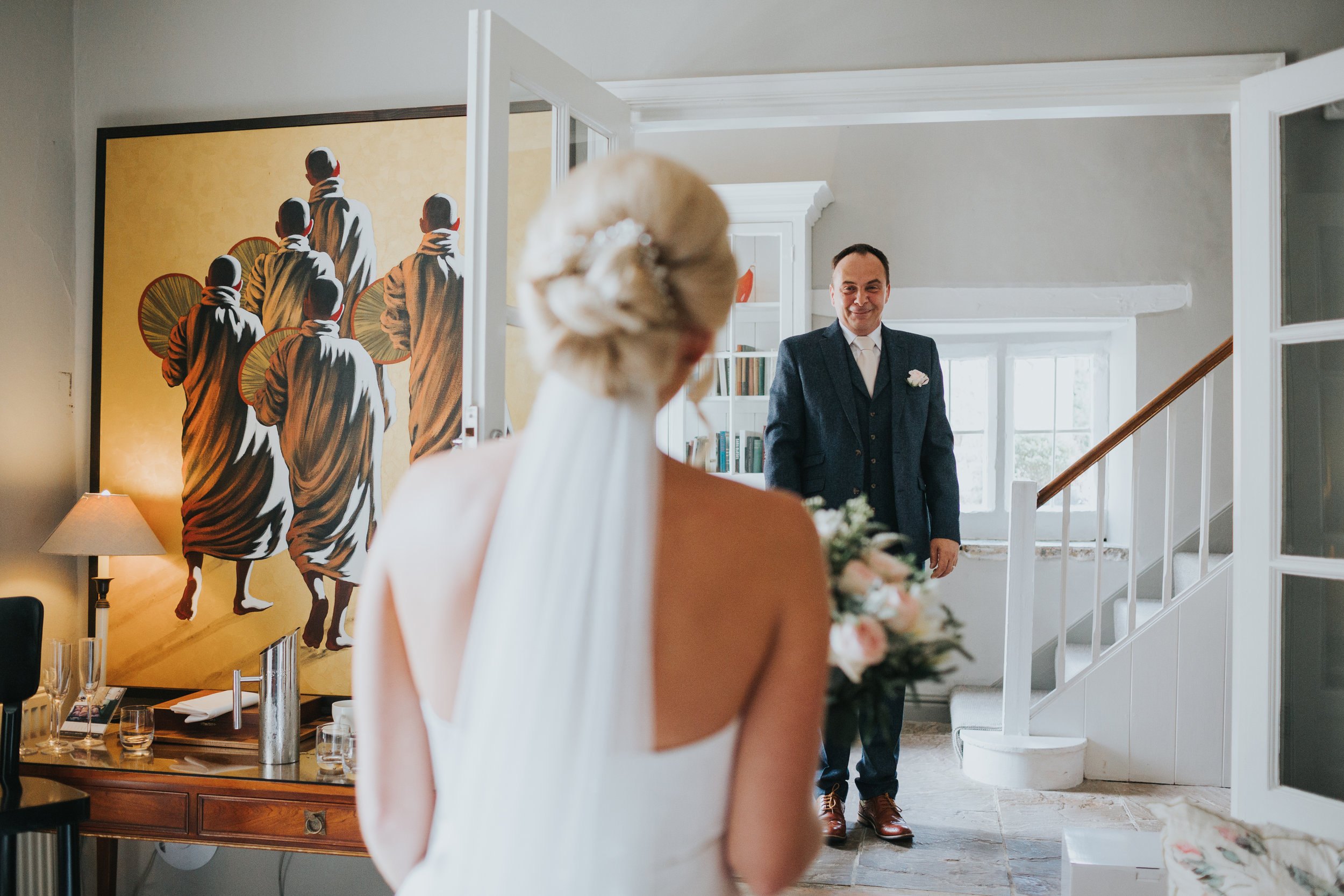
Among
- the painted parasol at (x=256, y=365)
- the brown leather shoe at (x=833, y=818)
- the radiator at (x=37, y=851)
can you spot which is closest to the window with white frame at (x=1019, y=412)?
the brown leather shoe at (x=833, y=818)

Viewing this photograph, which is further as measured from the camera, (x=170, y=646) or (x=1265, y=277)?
(x=170, y=646)

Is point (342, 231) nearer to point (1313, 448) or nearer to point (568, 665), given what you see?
point (568, 665)

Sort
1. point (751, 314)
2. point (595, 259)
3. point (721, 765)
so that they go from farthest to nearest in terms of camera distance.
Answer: point (751, 314) → point (721, 765) → point (595, 259)

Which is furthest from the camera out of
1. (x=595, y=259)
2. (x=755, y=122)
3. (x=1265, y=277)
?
(x=755, y=122)

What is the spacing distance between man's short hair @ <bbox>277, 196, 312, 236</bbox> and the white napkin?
1.41 metres

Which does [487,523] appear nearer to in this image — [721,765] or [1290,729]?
[721,765]

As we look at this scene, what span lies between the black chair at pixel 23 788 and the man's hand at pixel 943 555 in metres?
2.27

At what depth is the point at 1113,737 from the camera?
12.3 ft

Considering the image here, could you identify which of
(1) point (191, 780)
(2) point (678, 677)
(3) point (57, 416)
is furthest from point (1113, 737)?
(3) point (57, 416)

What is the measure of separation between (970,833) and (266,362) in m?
2.71

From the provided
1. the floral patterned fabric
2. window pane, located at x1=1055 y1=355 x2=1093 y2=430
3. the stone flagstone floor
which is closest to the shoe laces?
the stone flagstone floor

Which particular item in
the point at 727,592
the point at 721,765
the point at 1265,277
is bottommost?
the point at 721,765

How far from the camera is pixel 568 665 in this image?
2.91 feet

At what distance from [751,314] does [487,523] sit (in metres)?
4.30
